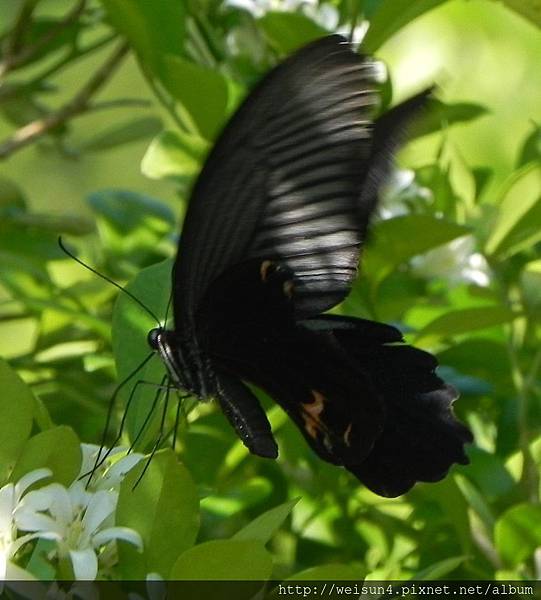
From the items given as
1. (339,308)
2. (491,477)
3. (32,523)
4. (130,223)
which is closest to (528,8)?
(339,308)

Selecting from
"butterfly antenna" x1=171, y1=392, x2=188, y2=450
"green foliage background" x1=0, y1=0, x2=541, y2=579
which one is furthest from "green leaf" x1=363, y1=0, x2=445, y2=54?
"butterfly antenna" x1=171, y1=392, x2=188, y2=450

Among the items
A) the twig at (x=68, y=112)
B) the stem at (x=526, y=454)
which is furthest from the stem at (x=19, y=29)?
the stem at (x=526, y=454)

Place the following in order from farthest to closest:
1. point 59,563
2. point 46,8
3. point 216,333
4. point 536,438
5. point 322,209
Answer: point 46,8, point 536,438, point 216,333, point 322,209, point 59,563

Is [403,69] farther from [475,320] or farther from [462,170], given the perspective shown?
[475,320]

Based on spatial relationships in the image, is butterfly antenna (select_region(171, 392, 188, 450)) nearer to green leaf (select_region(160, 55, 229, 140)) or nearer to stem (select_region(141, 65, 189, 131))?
green leaf (select_region(160, 55, 229, 140))

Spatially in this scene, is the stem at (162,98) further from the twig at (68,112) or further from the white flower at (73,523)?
the white flower at (73,523)

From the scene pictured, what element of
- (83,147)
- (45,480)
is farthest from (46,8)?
(45,480)
